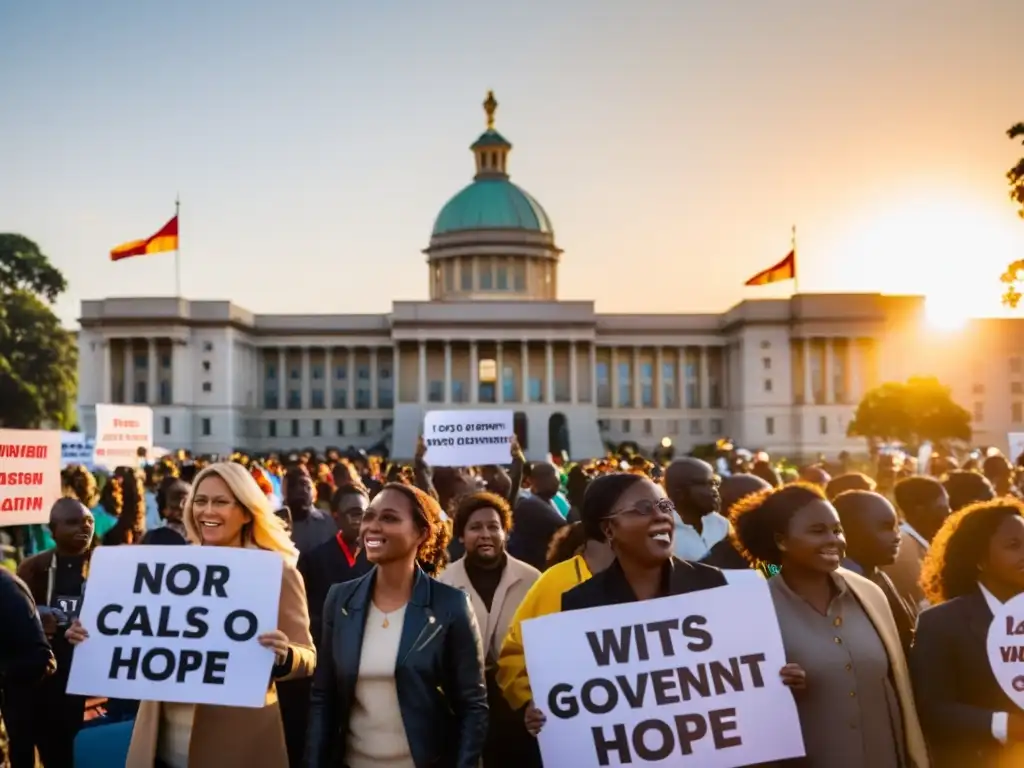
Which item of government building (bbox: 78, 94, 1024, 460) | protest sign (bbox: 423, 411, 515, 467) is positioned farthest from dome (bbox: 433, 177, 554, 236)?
protest sign (bbox: 423, 411, 515, 467)

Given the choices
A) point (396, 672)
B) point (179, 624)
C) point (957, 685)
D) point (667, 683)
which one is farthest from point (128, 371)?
point (957, 685)

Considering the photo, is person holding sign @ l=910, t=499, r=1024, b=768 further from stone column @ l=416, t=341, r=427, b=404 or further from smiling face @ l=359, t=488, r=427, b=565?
stone column @ l=416, t=341, r=427, b=404

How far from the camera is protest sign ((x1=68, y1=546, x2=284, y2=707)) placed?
5.10 m

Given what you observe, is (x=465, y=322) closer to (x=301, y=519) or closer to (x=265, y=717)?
(x=301, y=519)

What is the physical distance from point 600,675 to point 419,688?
2.82 feet

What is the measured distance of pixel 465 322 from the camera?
8012 centimetres

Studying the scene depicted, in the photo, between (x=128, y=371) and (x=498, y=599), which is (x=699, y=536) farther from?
(x=128, y=371)

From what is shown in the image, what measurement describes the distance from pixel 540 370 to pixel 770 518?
7860 centimetres

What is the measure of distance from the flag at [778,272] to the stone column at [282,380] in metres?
40.9

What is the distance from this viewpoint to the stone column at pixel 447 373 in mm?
80000

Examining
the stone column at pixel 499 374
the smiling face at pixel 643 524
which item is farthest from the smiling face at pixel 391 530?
the stone column at pixel 499 374

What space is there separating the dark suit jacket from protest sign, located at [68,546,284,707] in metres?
3.21

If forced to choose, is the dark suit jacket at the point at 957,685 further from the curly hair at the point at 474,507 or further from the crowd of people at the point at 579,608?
the curly hair at the point at 474,507

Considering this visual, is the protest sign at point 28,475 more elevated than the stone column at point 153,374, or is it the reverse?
the stone column at point 153,374
